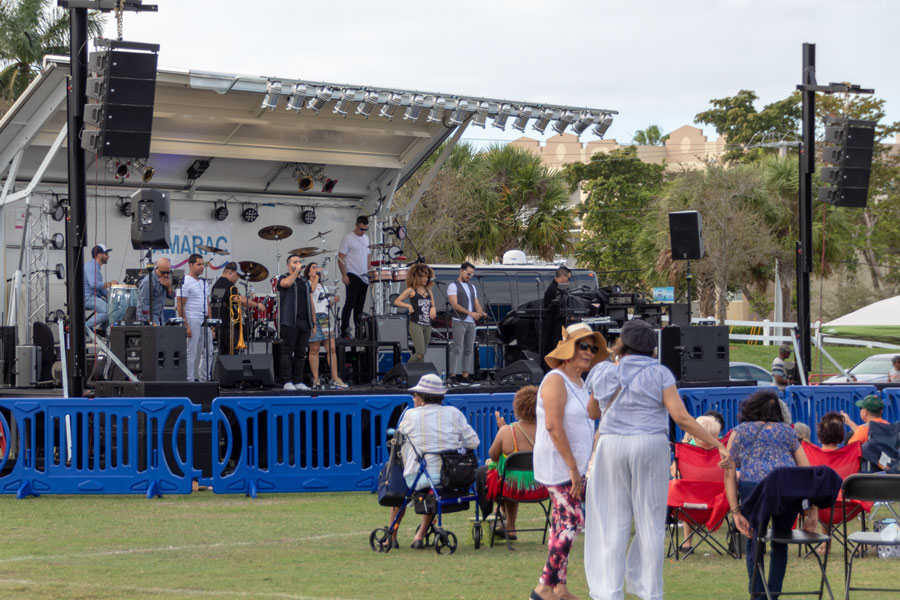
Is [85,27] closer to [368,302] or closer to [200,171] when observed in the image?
[200,171]

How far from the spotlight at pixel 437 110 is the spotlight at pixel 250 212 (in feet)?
9.74

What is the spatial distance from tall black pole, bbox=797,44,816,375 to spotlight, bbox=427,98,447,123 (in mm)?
5531

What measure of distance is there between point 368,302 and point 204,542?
9315mm

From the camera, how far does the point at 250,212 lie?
18234 mm

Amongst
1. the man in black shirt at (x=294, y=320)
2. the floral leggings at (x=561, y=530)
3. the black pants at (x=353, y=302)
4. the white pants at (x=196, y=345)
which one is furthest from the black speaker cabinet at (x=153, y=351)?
the floral leggings at (x=561, y=530)

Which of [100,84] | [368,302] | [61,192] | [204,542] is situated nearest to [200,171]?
[61,192]

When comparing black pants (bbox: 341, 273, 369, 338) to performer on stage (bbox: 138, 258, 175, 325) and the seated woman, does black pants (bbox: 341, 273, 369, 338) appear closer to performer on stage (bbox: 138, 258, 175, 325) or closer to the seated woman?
performer on stage (bbox: 138, 258, 175, 325)

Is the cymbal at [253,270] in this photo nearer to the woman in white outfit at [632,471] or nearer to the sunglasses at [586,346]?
the sunglasses at [586,346]

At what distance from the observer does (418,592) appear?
23.9 feet

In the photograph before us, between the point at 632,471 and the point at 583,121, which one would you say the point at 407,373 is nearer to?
the point at 583,121

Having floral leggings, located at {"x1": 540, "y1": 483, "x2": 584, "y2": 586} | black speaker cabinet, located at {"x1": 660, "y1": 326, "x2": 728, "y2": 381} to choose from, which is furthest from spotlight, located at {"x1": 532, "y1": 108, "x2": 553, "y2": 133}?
floral leggings, located at {"x1": 540, "y1": 483, "x2": 584, "y2": 586}

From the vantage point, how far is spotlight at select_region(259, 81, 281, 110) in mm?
15633

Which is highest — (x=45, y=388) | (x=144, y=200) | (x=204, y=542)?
(x=144, y=200)

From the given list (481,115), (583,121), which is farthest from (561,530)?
(583,121)
